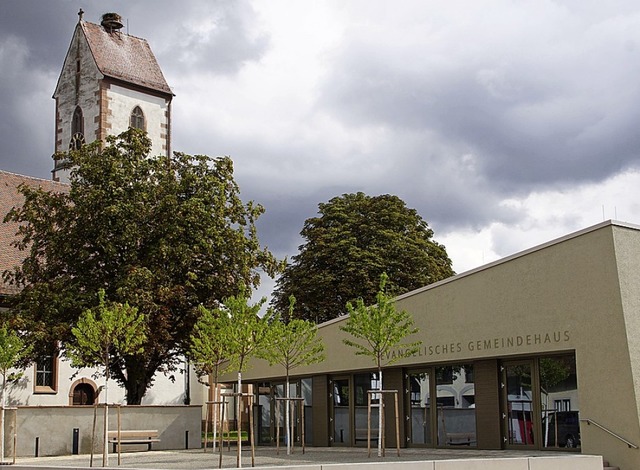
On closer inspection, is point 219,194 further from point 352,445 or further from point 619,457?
point 619,457

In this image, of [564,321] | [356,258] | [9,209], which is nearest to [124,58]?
[9,209]

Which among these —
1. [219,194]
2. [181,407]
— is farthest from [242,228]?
[181,407]

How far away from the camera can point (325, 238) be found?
49.0 m

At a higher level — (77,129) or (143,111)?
(143,111)

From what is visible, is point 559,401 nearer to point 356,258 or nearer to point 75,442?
point 75,442

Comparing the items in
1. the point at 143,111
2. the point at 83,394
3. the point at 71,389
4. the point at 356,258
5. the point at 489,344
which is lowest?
the point at 83,394

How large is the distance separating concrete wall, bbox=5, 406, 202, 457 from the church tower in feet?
83.9

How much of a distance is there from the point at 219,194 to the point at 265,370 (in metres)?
7.16

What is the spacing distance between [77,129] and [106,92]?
2.97 meters

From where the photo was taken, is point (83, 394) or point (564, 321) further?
point (83, 394)

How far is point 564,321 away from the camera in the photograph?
20.8 meters

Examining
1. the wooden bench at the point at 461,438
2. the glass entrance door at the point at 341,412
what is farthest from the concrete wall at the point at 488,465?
the glass entrance door at the point at 341,412

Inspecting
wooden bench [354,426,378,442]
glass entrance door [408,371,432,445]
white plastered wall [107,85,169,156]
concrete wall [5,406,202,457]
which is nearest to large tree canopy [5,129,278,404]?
Result: concrete wall [5,406,202,457]

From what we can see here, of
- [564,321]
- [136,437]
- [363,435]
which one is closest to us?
[564,321]
